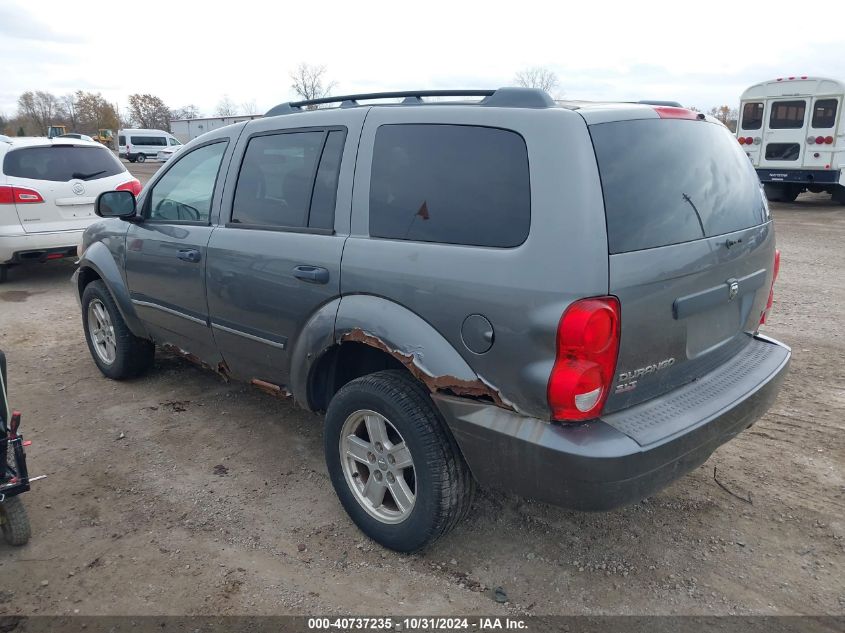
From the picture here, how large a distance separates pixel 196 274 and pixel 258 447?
1.11 m

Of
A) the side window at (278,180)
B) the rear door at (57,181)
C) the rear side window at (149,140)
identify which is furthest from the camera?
the rear side window at (149,140)

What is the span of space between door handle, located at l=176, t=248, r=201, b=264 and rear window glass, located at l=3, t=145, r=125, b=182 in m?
5.12

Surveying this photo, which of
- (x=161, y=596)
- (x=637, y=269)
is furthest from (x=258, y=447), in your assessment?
(x=637, y=269)

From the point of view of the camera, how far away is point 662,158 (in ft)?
8.33

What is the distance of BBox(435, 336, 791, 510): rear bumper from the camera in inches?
88.7

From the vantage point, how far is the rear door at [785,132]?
48.4ft

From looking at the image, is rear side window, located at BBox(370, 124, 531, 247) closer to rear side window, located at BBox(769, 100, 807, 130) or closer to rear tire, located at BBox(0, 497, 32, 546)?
rear tire, located at BBox(0, 497, 32, 546)

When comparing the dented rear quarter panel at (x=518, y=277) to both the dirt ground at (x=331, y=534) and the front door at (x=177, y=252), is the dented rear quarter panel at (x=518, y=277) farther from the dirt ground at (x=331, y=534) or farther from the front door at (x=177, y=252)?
the front door at (x=177, y=252)

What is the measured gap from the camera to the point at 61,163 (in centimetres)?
798

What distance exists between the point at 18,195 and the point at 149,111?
8537cm

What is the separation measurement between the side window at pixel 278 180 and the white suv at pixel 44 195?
5380 mm

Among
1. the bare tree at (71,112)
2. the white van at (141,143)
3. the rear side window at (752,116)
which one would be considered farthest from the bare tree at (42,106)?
Result: the rear side window at (752,116)

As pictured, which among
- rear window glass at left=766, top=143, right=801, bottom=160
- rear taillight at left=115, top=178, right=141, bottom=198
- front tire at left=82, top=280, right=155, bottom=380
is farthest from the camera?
rear window glass at left=766, top=143, right=801, bottom=160

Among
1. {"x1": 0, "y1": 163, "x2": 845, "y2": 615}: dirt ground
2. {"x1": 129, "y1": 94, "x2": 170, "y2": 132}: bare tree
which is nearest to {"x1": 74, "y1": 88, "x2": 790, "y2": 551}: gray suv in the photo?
{"x1": 0, "y1": 163, "x2": 845, "y2": 615}: dirt ground
